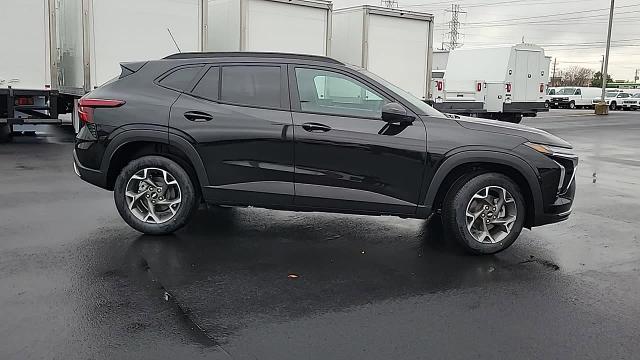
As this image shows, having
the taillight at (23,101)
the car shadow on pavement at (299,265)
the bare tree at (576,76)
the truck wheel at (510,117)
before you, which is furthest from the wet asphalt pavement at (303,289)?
the bare tree at (576,76)

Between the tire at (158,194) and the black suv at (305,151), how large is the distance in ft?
0.04

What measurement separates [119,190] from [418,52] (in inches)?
506

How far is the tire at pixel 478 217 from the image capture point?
570 cm

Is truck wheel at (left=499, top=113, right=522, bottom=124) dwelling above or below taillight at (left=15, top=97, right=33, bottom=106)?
below

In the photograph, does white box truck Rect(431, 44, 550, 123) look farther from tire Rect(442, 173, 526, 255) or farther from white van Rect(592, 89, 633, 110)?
white van Rect(592, 89, 633, 110)

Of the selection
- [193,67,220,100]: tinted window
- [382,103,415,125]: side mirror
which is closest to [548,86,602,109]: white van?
[382,103,415,125]: side mirror

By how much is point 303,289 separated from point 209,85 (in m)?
2.36

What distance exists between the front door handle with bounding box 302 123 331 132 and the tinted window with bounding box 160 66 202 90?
1.27 metres

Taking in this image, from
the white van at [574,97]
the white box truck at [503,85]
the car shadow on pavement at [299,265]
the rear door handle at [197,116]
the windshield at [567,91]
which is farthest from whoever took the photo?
the windshield at [567,91]

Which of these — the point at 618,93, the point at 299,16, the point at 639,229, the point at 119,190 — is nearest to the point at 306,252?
the point at 119,190

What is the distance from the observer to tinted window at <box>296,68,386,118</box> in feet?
19.0

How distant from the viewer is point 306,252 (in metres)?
5.79

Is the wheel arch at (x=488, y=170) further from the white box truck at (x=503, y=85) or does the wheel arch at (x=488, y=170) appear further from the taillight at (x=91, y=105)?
the white box truck at (x=503, y=85)

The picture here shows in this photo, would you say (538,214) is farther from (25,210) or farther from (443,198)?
(25,210)
